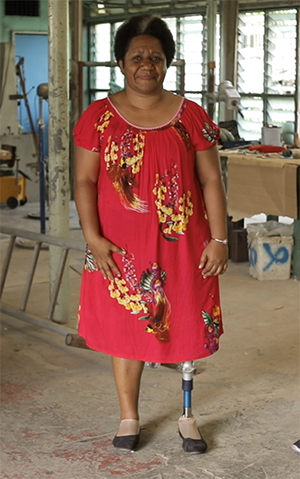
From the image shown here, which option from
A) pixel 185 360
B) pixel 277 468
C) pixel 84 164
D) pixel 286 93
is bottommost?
pixel 277 468

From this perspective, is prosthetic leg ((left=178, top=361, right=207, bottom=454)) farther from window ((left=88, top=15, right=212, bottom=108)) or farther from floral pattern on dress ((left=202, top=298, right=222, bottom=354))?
window ((left=88, top=15, right=212, bottom=108))

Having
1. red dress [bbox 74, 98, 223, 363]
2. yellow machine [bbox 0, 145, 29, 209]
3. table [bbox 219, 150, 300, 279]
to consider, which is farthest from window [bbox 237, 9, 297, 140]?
red dress [bbox 74, 98, 223, 363]

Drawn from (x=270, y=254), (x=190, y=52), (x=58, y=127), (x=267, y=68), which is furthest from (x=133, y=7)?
(x=58, y=127)

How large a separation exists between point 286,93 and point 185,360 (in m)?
7.15

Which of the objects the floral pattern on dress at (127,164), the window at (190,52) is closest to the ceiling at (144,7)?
the window at (190,52)

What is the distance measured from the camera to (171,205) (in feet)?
9.29

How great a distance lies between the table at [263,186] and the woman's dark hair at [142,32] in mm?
2925

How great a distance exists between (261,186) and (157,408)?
9.10 feet

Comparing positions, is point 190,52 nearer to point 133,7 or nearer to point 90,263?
point 133,7

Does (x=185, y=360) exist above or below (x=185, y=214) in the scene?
below

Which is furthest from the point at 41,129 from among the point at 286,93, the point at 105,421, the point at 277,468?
the point at 277,468

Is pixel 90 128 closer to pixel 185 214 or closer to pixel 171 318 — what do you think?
pixel 185 214

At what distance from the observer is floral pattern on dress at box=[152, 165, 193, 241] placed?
9.23 feet

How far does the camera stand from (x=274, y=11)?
949 cm
